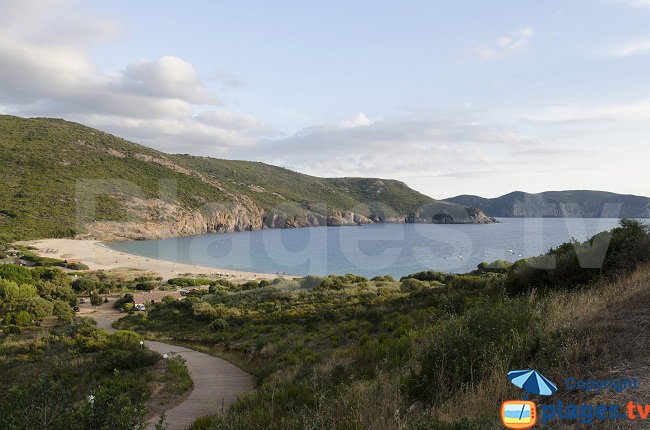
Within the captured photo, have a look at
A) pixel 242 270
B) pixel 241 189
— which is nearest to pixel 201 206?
Answer: pixel 241 189

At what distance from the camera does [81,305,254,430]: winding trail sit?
10.2m

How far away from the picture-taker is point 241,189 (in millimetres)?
176875

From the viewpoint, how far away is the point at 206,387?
13.2m

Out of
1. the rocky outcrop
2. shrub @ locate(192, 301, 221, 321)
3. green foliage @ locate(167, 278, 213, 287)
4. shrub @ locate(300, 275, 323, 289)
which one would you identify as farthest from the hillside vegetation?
the rocky outcrop

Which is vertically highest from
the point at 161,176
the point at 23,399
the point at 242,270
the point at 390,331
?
the point at 161,176

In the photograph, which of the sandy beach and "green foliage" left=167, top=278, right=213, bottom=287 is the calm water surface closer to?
the sandy beach

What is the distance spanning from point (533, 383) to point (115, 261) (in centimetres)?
8049

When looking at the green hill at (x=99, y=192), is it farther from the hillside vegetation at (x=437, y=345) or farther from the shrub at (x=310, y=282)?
the hillside vegetation at (x=437, y=345)

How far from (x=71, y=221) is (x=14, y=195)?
14119mm

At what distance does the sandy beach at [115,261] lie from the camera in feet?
219

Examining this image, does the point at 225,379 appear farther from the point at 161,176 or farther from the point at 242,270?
the point at 161,176

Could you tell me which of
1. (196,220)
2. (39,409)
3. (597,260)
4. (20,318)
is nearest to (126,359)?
(39,409)

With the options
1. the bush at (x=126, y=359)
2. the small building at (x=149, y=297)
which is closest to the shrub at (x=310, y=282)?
the small building at (x=149, y=297)

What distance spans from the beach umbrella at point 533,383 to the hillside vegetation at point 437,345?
668 mm
